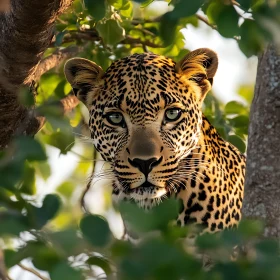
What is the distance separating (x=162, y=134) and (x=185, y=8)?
293 centimetres

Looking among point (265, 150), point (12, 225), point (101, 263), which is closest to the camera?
point (12, 225)

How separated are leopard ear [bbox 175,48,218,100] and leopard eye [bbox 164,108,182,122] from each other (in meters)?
0.29

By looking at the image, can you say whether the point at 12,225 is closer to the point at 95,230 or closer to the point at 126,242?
the point at 95,230

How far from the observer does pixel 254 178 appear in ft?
13.5

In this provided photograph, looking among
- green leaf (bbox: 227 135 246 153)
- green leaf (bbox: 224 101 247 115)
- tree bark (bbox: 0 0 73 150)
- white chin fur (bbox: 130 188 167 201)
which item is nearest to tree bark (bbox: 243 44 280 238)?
tree bark (bbox: 0 0 73 150)

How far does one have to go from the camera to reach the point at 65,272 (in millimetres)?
2344

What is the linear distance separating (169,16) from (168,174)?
269 centimetres

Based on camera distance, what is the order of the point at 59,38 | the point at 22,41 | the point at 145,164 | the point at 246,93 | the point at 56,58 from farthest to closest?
the point at 246,93, the point at 56,58, the point at 59,38, the point at 145,164, the point at 22,41

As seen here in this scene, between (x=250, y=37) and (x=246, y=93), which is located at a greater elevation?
(x=250, y=37)

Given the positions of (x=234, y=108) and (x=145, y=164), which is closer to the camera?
(x=145, y=164)

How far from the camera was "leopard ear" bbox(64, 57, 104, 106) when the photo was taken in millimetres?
5926

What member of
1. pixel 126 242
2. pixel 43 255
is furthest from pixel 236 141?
pixel 43 255

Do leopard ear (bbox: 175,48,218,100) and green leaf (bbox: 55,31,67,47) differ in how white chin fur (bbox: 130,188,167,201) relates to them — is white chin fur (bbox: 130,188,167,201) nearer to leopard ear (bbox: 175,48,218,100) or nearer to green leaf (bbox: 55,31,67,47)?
leopard ear (bbox: 175,48,218,100)

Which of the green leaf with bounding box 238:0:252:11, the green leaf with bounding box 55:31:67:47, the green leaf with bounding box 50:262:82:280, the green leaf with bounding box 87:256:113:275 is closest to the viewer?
the green leaf with bounding box 50:262:82:280
